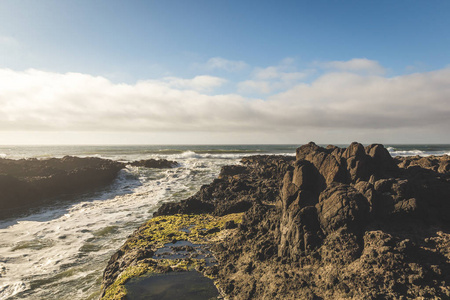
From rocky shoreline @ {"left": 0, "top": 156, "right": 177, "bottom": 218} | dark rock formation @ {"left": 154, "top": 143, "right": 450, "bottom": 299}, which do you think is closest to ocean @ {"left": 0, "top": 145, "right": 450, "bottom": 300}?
rocky shoreline @ {"left": 0, "top": 156, "right": 177, "bottom": 218}

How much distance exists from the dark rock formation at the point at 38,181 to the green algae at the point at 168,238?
572 inches

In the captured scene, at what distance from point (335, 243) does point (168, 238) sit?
22.8 ft

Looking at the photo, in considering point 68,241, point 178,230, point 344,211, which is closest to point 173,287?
point 178,230

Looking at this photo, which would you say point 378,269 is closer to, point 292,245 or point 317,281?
point 317,281

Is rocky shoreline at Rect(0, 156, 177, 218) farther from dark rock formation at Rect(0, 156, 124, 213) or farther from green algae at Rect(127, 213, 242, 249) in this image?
green algae at Rect(127, 213, 242, 249)

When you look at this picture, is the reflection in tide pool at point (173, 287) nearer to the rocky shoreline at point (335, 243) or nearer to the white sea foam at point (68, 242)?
the rocky shoreline at point (335, 243)

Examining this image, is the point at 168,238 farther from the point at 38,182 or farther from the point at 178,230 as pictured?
the point at 38,182

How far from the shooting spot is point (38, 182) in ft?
74.6

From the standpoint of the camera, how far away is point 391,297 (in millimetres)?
4766

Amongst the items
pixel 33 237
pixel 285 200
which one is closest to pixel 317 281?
pixel 285 200

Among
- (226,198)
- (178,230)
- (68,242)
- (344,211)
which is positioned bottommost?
(68,242)

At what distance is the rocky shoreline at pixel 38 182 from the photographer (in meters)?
19.8

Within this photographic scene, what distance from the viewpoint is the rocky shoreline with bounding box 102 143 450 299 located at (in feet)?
17.0

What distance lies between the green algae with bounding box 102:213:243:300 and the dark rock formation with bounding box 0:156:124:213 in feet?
47.7
